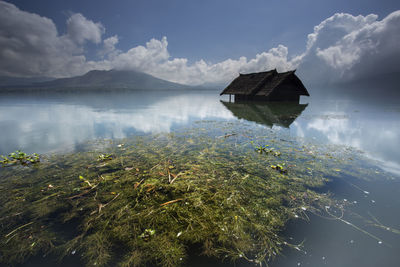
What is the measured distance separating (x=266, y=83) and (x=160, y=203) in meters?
28.9

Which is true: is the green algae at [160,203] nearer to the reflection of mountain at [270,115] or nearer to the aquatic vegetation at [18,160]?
the aquatic vegetation at [18,160]

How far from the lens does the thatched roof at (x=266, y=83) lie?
25.0 m

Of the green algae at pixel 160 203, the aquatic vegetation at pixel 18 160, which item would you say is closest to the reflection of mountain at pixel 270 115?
the green algae at pixel 160 203

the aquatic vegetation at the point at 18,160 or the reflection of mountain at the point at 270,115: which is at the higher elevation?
the reflection of mountain at the point at 270,115

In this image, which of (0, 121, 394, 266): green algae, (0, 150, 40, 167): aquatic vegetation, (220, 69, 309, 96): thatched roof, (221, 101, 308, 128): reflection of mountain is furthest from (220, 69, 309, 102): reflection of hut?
(0, 150, 40, 167): aquatic vegetation

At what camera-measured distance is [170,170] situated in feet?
16.9

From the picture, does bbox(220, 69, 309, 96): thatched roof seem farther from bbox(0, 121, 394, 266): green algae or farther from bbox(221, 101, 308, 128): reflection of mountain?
bbox(0, 121, 394, 266): green algae

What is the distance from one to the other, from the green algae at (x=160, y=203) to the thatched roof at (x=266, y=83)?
21.3 m

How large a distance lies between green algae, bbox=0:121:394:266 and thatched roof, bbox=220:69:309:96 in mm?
21268

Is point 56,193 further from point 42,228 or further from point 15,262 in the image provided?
point 15,262

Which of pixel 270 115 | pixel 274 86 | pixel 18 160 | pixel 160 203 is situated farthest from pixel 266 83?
pixel 18 160

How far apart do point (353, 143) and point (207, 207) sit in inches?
358

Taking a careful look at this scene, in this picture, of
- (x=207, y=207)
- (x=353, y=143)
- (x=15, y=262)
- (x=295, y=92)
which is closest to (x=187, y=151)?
(x=207, y=207)

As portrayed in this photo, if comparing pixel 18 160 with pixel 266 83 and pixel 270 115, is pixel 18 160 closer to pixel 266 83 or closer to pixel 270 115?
pixel 270 115
